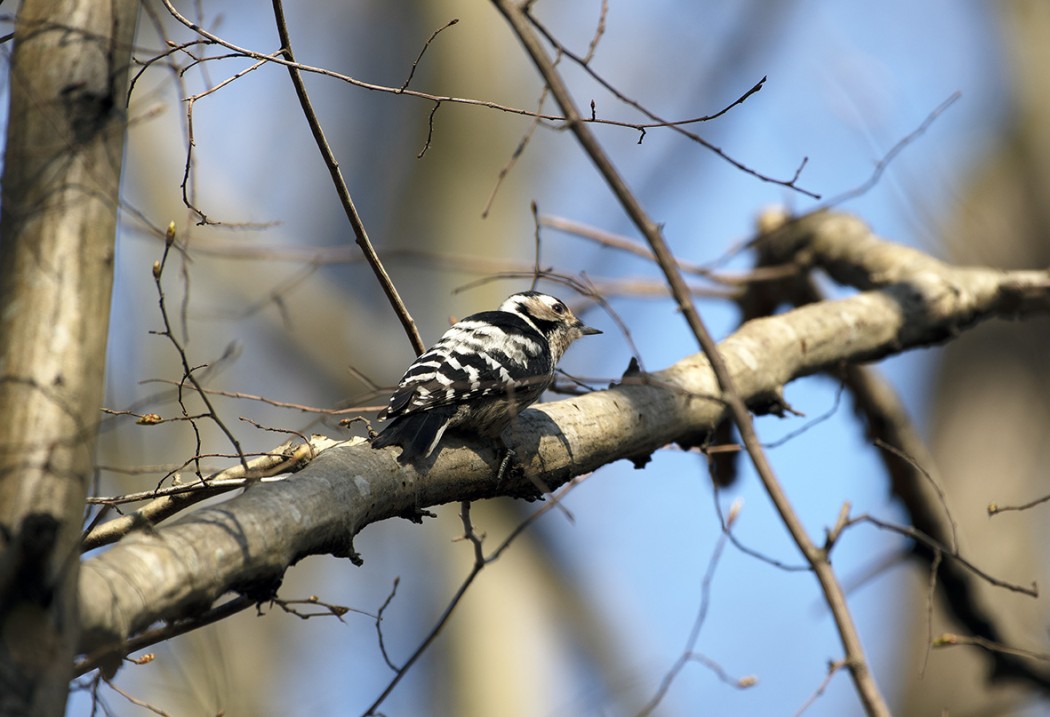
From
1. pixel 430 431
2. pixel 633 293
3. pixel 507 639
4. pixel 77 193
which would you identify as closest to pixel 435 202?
pixel 507 639

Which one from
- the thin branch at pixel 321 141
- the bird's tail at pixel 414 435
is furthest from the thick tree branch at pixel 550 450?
the thin branch at pixel 321 141

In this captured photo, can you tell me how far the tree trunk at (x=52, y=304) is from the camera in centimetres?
167

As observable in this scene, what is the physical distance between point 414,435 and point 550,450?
58 cm

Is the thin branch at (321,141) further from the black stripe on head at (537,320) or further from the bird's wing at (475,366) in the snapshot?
the black stripe on head at (537,320)

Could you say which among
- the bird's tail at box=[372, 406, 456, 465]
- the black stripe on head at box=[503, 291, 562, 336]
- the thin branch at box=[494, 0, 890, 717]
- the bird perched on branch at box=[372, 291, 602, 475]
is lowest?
the thin branch at box=[494, 0, 890, 717]

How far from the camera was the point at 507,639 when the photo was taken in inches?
424

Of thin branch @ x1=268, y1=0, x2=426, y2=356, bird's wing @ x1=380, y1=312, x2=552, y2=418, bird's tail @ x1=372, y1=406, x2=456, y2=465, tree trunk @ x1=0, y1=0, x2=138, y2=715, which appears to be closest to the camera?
tree trunk @ x1=0, y1=0, x2=138, y2=715

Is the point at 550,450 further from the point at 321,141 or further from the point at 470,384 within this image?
the point at 321,141

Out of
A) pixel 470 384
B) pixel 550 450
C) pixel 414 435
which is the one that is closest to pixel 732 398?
pixel 414 435

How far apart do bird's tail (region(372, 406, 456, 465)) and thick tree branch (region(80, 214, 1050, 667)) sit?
0.21 ft

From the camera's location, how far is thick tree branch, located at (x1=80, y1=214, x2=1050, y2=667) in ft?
6.63

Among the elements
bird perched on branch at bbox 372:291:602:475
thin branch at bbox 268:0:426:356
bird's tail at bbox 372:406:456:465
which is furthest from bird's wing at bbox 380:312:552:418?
thin branch at bbox 268:0:426:356

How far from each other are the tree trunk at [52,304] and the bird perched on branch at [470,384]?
124cm

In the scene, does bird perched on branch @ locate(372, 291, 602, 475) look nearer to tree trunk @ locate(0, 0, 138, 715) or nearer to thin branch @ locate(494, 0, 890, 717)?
thin branch @ locate(494, 0, 890, 717)
